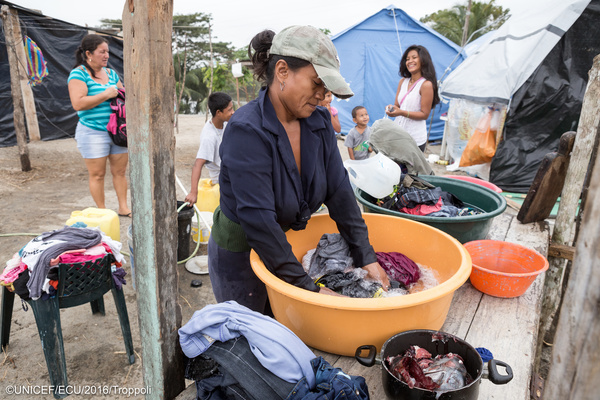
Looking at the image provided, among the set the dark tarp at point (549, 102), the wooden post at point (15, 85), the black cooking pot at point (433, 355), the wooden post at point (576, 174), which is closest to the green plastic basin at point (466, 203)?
the wooden post at point (576, 174)

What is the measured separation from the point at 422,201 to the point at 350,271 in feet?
3.01

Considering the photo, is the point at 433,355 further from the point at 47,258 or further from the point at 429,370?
the point at 47,258

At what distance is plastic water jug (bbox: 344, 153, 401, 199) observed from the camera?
8.56ft

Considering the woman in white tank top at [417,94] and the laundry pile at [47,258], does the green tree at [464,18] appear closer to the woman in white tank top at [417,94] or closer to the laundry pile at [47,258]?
the woman in white tank top at [417,94]

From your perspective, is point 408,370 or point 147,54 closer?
point 147,54

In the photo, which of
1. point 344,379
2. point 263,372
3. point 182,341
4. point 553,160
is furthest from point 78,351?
point 553,160

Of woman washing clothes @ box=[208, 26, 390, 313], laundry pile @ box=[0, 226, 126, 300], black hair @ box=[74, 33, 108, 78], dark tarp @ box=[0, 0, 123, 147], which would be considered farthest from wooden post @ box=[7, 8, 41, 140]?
woman washing clothes @ box=[208, 26, 390, 313]

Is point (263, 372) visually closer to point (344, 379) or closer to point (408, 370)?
point (344, 379)

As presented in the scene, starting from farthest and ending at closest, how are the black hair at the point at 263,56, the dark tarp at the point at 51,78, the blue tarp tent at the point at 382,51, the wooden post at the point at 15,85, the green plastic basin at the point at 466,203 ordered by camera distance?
the blue tarp tent at the point at 382,51 < the dark tarp at the point at 51,78 < the wooden post at the point at 15,85 < the green plastic basin at the point at 466,203 < the black hair at the point at 263,56

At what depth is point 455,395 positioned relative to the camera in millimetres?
1079

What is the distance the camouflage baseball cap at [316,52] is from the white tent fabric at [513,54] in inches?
224

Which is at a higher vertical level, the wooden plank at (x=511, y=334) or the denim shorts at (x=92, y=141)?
the denim shorts at (x=92, y=141)

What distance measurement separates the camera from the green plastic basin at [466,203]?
2.13m

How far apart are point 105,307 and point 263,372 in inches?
97.7
